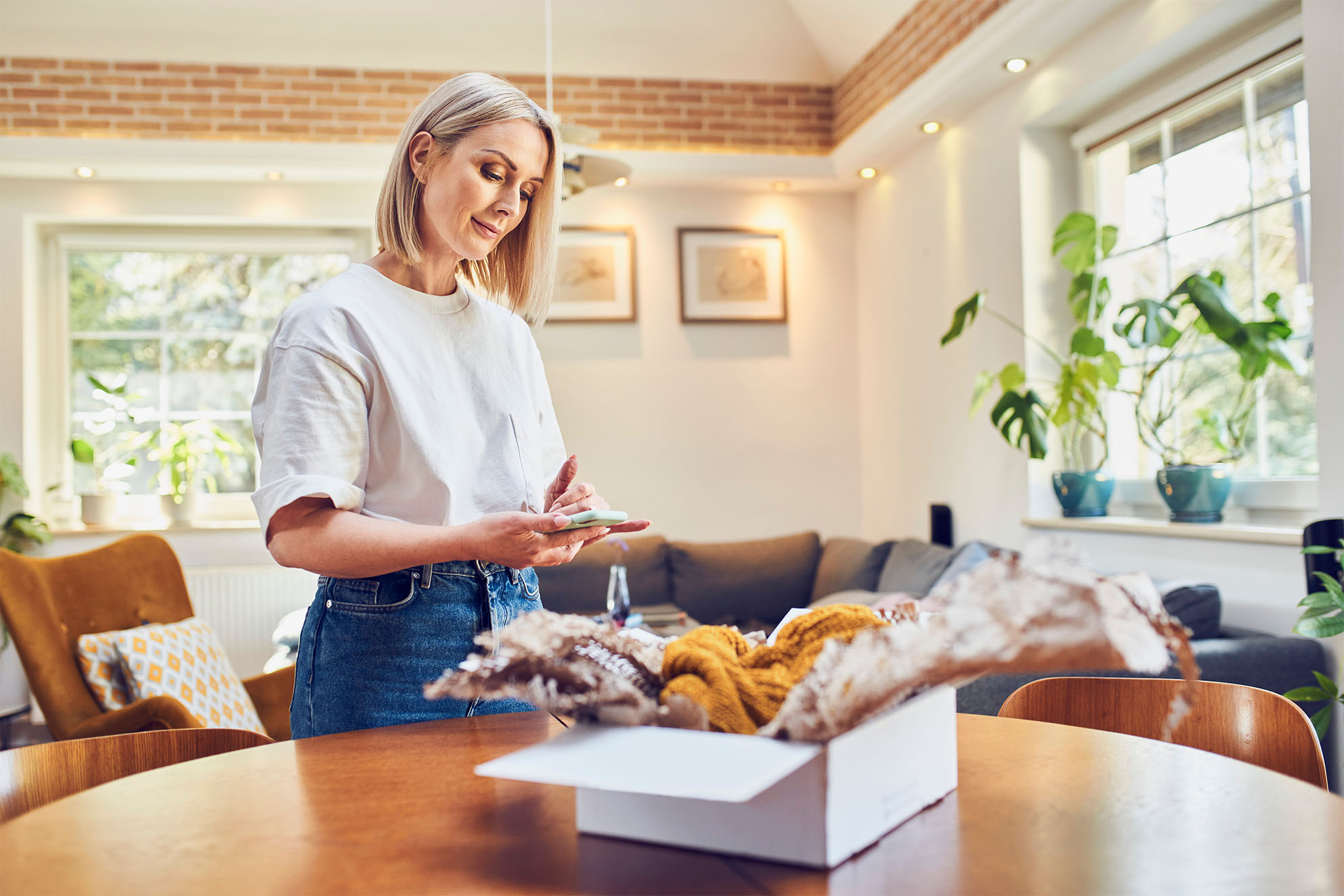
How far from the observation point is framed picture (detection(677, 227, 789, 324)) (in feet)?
17.4

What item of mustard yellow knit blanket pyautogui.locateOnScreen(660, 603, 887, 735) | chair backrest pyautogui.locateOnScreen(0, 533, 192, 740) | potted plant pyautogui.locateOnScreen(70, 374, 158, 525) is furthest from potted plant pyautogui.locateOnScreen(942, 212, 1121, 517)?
potted plant pyautogui.locateOnScreen(70, 374, 158, 525)

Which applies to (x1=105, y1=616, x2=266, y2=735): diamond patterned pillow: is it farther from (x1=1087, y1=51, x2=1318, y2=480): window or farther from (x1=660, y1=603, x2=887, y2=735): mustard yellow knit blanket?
(x1=1087, y1=51, x2=1318, y2=480): window

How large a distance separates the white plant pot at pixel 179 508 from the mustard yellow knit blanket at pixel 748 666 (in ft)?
15.4

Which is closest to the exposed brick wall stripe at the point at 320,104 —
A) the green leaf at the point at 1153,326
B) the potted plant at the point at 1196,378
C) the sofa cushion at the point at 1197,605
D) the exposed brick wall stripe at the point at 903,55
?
the exposed brick wall stripe at the point at 903,55

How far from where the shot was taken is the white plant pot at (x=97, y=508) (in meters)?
4.83

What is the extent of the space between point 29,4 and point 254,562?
269 centimetres

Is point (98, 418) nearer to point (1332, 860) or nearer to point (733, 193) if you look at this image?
point (733, 193)

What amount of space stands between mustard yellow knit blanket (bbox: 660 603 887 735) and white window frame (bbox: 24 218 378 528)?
4.68 metres

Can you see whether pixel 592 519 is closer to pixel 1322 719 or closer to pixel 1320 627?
pixel 1320 627

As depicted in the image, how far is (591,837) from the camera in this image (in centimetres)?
78

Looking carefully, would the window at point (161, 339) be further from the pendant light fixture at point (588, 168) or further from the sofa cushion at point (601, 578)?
the pendant light fixture at point (588, 168)

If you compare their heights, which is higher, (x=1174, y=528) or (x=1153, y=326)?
(x=1153, y=326)

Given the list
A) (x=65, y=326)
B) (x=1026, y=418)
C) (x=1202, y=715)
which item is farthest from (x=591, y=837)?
(x=65, y=326)

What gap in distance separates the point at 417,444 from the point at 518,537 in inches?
8.4
